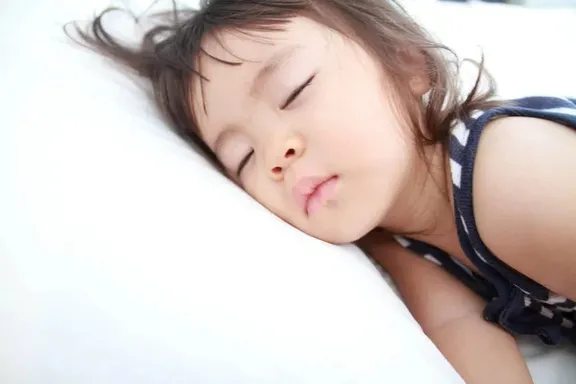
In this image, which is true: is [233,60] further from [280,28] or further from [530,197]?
[530,197]

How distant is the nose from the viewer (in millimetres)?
721

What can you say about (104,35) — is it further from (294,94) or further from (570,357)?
(570,357)

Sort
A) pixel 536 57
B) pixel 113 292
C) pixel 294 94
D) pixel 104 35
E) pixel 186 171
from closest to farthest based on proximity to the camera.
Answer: pixel 113 292
pixel 186 171
pixel 294 94
pixel 104 35
pixel 536 57

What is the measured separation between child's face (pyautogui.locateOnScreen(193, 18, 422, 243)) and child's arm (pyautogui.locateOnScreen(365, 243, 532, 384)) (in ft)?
0.60

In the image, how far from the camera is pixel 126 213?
0.50 meters

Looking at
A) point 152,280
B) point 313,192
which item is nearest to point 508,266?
point 313,192

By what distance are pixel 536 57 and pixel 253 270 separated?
2.83 feet

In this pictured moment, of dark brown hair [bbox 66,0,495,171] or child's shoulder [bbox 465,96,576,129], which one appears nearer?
child's shoulder [bbox 465,96,576,129]

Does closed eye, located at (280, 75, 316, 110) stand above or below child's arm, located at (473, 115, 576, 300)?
above

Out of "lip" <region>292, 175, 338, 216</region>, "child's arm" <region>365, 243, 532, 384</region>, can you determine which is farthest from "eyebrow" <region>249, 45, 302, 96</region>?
"child's arm" <region>365, 243, 532, 384</region>

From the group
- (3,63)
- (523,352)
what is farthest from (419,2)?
(3,63)

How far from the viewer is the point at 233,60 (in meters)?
0.77

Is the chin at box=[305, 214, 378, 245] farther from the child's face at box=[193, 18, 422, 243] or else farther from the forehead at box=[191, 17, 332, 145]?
the forehead at box=[191, 17, 332, 145]

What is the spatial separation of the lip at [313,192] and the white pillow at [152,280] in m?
0.10
